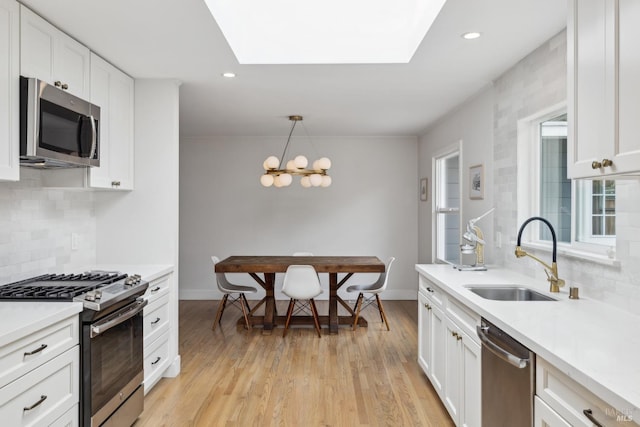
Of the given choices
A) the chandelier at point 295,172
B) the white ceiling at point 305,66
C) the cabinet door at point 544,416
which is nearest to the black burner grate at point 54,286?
the white ceiling at point 305,66

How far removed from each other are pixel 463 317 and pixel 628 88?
138cm

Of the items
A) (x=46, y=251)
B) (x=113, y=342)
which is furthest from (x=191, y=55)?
(x=113, y=342)

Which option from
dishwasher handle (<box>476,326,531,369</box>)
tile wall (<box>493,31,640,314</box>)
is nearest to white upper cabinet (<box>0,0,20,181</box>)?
dishwasher handle (<box>476,326,531,369</box>)

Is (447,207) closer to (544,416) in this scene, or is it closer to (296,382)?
(296,382)

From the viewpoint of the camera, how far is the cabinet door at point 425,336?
325 centimetres

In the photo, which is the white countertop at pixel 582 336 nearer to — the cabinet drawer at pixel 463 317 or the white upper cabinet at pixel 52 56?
the cabinet drawer at pixel 463 317

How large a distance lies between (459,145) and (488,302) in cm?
274

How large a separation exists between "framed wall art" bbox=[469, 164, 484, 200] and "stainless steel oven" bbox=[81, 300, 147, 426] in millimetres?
2900

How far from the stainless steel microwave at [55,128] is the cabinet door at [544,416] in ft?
8.31

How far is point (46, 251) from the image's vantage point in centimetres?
294

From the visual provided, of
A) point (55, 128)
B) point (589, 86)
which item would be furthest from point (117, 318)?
point (589, 86)

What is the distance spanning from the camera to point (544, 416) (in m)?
1.50

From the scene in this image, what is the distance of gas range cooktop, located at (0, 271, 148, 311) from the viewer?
2.14 meters

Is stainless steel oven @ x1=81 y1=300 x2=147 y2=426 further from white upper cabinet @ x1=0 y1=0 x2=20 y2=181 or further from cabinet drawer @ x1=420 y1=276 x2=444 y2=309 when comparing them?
cabinet drawer @ x1=420 y1=276 x2=444 y2=309
